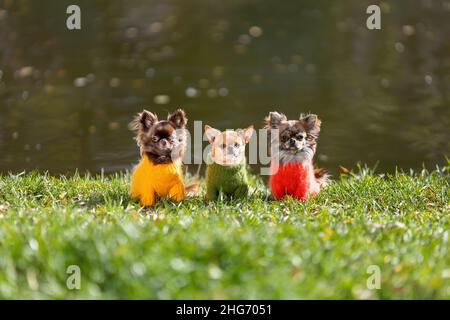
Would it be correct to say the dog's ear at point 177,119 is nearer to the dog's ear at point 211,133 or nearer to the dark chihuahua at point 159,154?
the dark chihuahua at point 159,154

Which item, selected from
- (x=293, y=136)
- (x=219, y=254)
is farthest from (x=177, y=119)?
(x=219, y=254)

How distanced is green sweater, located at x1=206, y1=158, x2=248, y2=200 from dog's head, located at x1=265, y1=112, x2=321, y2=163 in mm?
393

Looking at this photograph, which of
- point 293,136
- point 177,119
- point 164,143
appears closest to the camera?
point 164,143

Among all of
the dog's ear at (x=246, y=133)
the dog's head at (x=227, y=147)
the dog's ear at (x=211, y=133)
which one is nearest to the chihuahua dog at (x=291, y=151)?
the dog's ear at (x=246, y=133)

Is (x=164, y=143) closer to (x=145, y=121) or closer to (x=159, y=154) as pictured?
(x=159, y=154)

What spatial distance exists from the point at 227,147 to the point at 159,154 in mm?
617

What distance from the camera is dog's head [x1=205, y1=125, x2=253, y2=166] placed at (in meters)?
6.44

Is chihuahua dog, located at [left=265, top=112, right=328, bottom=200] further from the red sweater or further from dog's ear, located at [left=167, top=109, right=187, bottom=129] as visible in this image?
dog's ear, located at [left=167, top=109, right=187, bottom=129]

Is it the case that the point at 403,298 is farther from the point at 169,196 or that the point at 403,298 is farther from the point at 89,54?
the point at 89,54

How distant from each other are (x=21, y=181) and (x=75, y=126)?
12.3ft

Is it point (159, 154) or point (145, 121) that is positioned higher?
point (145, 121)

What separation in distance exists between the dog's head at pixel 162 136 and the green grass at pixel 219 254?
0.60 meters

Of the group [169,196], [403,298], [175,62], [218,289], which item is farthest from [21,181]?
[175,62]

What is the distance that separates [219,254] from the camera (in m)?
4.49
